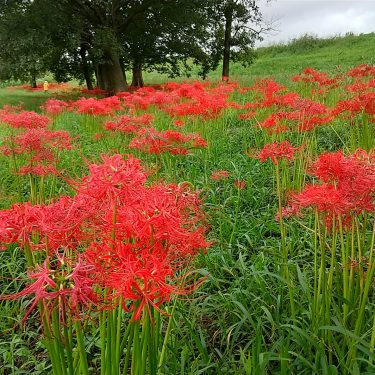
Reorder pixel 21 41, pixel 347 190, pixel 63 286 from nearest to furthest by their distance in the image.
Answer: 1. pixel 63 286
2. pixel 347 190
3. pixel 21 41

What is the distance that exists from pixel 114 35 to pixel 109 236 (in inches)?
510

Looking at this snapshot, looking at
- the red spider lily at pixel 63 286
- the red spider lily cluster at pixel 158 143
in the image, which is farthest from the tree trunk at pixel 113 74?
the red spider lily at pixel 63 286

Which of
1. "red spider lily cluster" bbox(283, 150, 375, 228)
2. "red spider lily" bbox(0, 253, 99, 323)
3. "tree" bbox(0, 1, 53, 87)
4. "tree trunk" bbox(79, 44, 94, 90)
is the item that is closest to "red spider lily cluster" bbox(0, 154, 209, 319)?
"red spider lily" bbox(0, 253, 99, 323)

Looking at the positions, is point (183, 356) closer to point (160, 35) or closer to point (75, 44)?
point (75, 44)

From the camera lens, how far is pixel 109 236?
121cm

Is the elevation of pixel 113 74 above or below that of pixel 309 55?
below

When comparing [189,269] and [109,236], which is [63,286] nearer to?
[109,236]

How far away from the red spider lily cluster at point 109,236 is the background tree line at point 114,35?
11.7m

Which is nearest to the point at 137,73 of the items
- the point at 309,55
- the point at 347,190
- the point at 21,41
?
the point at 21,41

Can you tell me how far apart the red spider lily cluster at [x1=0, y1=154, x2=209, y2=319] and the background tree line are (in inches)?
459

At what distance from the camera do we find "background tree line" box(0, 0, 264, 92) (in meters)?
12.4

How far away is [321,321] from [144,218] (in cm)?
112

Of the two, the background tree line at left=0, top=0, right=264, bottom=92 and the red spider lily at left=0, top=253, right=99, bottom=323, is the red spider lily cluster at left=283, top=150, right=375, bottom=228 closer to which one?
the red spider lily at left=0, top=253, right=99, bottom=323

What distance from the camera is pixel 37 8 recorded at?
12398 millimetres
